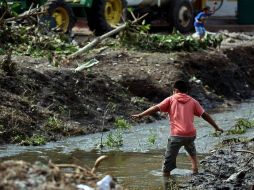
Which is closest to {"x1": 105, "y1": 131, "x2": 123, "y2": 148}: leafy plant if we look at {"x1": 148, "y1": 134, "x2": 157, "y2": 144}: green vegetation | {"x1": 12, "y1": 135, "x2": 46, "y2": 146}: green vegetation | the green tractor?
{"x1": 148, "y1": 134, "x2": 157, "y2": 144}: green vegetation

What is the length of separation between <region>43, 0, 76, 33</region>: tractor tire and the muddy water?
7.05 metres

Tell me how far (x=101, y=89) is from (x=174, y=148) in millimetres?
6009

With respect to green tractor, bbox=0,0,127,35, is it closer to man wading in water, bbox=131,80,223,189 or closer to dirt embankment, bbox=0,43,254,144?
dirt embankment, bbox=0,43,254,144

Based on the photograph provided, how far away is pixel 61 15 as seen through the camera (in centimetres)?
2272

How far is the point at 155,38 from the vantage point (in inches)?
823

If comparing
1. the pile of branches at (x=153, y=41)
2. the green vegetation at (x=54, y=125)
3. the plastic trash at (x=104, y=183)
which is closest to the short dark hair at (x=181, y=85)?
the green vegetation at (x=54, y=125)

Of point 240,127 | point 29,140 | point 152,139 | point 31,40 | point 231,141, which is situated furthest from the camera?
point 31,40

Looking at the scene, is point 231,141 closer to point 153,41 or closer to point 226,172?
point 226,172

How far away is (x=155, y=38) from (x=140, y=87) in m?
3.24

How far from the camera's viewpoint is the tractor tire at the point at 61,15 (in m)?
22.0

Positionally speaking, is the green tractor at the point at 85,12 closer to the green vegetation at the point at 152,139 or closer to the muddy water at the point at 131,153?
the muddy water at the point at 131,153

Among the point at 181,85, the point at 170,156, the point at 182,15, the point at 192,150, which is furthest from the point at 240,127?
the point at 182,15

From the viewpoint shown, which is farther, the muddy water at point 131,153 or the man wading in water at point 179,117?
the muddy water at point 131,153

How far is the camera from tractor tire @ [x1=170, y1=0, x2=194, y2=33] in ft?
92.7
